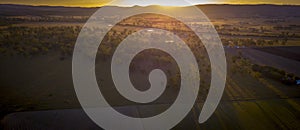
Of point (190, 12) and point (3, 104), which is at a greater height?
point (3, 104)

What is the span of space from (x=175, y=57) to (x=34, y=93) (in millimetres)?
10404

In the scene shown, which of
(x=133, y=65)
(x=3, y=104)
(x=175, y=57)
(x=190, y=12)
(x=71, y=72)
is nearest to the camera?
Result: (x=3, y=104)

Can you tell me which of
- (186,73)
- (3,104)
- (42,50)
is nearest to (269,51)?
(186,73)

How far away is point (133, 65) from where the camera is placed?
16.7 metres

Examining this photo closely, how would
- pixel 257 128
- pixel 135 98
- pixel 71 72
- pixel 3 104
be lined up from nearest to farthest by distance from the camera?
1. pixel 257 128
2. pixel 3 104
3. pixel 135 98
4. pixel 71 72

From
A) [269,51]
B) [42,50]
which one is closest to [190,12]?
[269,51]

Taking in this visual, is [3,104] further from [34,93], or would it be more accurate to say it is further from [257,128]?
[257,128]

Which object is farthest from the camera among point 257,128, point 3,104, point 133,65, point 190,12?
point 190,12

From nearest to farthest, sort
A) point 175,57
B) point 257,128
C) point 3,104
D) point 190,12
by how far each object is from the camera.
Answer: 1. point 257,128
2. point 3,104
3. point 175,57
4. point 190,12

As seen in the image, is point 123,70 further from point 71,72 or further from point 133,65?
point 71,72

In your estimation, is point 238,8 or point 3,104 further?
point 238,8

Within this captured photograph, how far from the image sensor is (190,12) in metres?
125

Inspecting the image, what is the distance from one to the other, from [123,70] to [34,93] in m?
5.37

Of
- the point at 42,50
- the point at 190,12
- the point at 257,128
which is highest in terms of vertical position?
the point at 257,128
